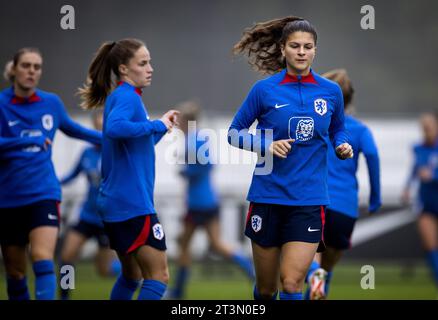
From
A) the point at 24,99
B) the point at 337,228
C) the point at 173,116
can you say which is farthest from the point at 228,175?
the point at 173,116

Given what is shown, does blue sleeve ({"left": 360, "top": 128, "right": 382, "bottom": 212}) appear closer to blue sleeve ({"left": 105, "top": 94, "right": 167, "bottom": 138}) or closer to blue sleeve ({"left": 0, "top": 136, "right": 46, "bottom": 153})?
blue sleeve ({"left": 105, "top": 94, "right": 167, "bottom": 138})

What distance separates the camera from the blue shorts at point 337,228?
22.5ft

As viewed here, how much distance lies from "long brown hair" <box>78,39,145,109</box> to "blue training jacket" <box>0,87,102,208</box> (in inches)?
23.5

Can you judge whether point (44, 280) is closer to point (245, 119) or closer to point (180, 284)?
point (245, 119)

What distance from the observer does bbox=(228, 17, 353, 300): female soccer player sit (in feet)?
17.8

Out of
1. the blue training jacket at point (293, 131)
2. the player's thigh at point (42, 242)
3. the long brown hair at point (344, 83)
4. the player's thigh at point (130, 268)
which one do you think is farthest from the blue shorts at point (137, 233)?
the long brown hair at point (344, 83)

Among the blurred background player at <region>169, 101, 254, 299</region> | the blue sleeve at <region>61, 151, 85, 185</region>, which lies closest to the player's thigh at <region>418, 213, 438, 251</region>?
the blurred background player at <region>169, 101, 254, 299</region>

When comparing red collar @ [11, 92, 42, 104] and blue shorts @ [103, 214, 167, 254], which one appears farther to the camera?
red collar @ [11, 92, 42, 104]

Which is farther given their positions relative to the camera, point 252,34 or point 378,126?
point 378,126

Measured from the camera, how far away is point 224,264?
13461 millimetres
